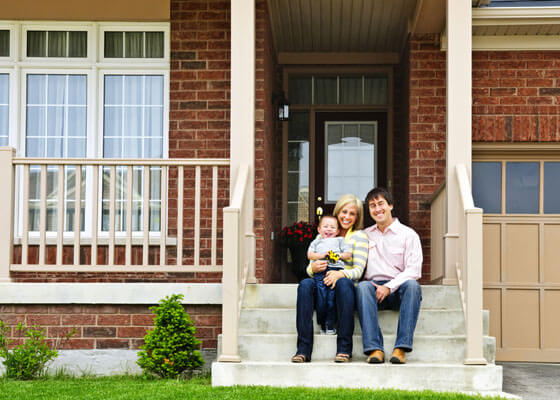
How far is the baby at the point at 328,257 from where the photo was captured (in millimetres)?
6011

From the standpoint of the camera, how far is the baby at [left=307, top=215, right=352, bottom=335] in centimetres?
601

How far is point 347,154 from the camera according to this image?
10133 mm

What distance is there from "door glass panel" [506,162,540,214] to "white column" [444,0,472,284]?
1932 millimetres

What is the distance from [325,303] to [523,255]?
3.04 metres

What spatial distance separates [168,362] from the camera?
20.2 feet

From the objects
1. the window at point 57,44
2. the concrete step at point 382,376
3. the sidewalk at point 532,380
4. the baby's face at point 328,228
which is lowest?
the sidewalk at point 532,380

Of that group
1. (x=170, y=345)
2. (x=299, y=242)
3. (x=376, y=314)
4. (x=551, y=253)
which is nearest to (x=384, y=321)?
(x=376, y=314)

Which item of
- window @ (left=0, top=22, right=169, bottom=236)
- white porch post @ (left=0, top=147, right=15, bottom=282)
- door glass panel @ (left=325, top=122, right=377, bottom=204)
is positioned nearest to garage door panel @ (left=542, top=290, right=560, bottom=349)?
door glass panel @ (left=325, top=122, right=377, bottom=204)

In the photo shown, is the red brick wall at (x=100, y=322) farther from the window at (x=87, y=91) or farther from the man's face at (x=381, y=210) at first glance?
the window at (x=87, y=91)

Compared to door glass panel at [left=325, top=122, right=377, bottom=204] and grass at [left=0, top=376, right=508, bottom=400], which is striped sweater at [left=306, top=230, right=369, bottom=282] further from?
door glass panel at [left=325, top=122, right=377, bottom=204]

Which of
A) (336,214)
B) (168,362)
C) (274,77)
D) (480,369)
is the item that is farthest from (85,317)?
(274,77)

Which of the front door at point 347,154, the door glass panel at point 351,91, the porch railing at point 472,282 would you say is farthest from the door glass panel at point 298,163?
the porch railing at point 472,282

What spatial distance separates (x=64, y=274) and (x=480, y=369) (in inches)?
167

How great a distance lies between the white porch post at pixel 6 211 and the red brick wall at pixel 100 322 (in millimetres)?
348
